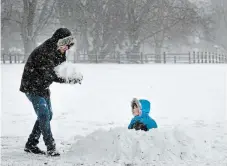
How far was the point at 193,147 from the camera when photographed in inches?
235

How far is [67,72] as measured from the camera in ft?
19.9

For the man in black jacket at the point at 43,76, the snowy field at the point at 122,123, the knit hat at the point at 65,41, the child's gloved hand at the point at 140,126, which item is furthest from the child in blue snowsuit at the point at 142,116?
the knit hat at the point at 65,41

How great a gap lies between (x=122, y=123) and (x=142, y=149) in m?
4.43

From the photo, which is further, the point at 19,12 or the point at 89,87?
the point at 19,12

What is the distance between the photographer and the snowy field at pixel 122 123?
574 cm

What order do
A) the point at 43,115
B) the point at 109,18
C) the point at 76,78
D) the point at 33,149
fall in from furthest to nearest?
the point at 109,18, the point at 33,149, the point at 76,78, the point at 43,115

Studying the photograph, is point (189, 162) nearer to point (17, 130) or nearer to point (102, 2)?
point (17, 130)

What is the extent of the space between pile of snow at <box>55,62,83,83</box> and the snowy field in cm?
84

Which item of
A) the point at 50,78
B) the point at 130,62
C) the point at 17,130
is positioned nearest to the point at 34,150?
the point at 50,78

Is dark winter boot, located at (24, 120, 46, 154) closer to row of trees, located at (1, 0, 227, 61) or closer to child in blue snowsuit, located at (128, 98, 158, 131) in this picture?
child in blue snowsuit, located at (128, 98, 158, 131)

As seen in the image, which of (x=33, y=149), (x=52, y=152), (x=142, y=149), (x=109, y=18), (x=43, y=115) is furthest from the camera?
(x=109, y=18)

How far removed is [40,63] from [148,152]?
6.09 ft

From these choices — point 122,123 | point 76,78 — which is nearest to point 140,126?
point 76,78

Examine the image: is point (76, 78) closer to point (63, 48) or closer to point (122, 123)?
point (63, 48)
